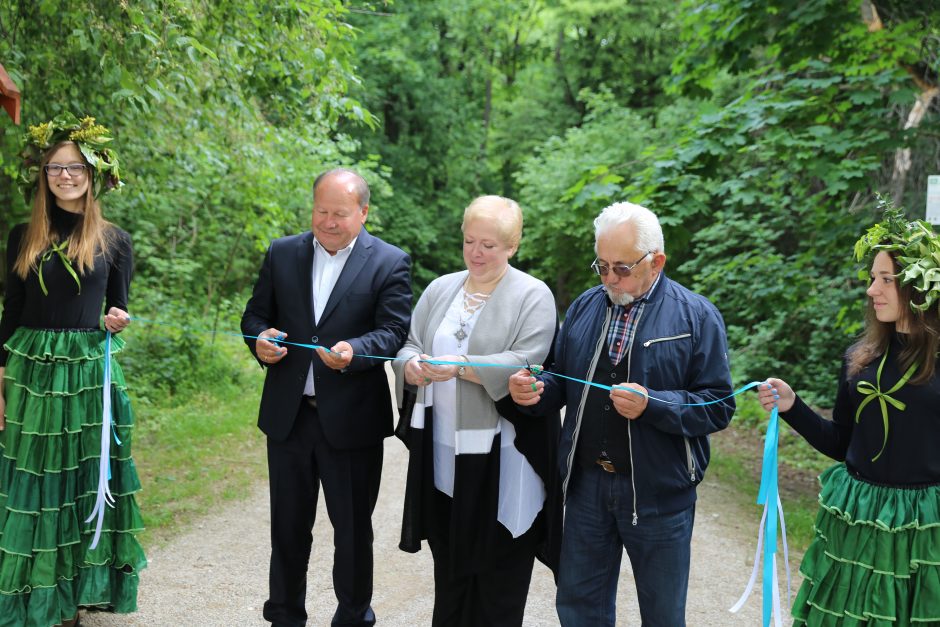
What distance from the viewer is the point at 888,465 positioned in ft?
9.69

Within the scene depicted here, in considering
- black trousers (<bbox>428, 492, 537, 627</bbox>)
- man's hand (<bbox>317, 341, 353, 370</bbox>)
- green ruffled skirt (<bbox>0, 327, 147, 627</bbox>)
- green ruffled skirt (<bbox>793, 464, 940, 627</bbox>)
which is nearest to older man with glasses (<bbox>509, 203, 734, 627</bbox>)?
black trousers (<bbox>428, 492, 537, 627</bbox>)

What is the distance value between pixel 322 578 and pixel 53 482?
1.79m

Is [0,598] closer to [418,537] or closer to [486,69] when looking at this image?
[418,537]

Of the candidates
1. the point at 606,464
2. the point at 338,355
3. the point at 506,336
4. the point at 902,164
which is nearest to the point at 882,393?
the point at 606,464

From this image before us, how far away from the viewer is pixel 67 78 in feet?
18.8

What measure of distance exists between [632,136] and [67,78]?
16.1m

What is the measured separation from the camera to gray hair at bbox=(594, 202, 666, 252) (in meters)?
3.06

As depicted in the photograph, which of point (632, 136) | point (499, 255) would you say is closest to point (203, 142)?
point (499, 255)

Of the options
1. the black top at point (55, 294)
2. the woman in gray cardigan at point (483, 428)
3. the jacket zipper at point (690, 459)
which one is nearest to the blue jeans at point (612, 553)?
the jacket zipper at point (690, 459)

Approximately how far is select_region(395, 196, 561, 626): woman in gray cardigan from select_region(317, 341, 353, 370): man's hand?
0.70 feet

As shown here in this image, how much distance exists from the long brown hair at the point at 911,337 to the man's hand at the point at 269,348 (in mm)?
2282

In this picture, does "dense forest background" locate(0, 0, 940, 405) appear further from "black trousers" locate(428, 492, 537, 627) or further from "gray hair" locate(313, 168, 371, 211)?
"black trousers" locate(428, 492, 537, 627)

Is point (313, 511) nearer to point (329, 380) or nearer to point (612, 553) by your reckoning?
point (329, 380)

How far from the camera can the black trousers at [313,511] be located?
3.82m
